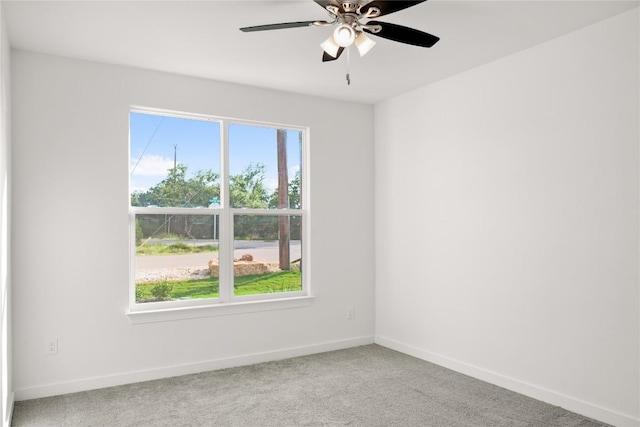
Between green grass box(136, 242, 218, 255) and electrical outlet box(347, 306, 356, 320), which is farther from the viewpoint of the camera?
electrical outlet box(347, 306, 356, 320)

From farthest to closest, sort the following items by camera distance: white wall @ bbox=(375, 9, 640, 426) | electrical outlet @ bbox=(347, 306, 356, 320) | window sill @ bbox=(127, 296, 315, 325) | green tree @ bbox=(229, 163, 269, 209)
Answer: electrical outlet @ bbox=(347, 306, 356, 320) < green tree @ bbox=(229, 163, 269, 209) < window sill @ bbox=(127, 296, 315, 325) < white wall @ bbox=(375, 9, 640, 426)

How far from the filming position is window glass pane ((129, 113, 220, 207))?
406cm

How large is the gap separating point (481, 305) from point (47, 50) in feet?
12.6

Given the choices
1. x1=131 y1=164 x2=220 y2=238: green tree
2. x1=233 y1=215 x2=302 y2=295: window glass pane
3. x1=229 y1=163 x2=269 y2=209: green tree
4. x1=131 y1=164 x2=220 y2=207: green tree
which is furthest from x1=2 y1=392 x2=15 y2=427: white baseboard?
x1=229 y1=163 x2=269 y2=209: green tree

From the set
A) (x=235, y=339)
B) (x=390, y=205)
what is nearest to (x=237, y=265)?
(x=235, y=339)

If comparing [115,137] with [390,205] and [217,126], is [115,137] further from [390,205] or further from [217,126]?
[390,205]

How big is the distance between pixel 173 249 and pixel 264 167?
3.82 feet

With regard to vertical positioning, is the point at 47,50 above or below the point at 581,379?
above

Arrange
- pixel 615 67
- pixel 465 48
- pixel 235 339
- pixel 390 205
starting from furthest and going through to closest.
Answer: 1. pixel 390 205
2. pixel 235 339
3. pixel 465 48
4. pixel 615 67

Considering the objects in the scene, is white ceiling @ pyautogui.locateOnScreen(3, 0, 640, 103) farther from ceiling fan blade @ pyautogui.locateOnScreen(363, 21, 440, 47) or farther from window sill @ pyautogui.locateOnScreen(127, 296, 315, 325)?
window sill @ pyautogui.locateOnScreen(127, 296, 315, 325)

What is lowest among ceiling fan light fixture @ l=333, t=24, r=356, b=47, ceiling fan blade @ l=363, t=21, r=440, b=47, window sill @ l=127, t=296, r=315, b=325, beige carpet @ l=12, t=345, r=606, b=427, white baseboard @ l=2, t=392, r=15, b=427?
beige carpet @ l=12, t=345, r=606, b=427

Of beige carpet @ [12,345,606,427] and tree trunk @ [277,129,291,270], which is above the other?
tree trunk @ [277,129,291,270]

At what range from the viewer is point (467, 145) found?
407 centimetres

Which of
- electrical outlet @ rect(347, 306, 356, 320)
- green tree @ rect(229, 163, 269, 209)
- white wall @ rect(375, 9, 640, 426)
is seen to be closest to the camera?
white wall @ rect(375, 9, 640, 426)
